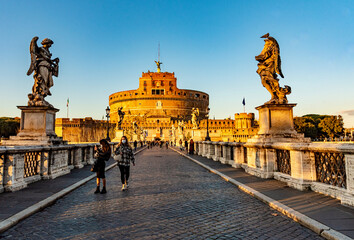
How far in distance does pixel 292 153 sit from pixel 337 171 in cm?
153

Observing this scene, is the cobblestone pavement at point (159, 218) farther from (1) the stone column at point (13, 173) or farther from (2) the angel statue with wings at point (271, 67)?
(2) the angel statue with wings at point (271, 67)

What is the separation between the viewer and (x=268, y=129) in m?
9.25

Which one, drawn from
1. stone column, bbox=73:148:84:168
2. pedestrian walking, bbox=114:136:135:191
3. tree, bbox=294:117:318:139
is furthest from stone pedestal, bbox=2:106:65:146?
tree, bbox=294:117:318:139

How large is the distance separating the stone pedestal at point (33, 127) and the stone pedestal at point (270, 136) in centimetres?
760

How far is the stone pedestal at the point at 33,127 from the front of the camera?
9.31 metres

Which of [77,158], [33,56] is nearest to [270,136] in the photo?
[77,158]

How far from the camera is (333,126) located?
83000mm

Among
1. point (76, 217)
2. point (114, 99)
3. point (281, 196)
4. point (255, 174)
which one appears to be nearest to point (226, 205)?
point (281, 196)

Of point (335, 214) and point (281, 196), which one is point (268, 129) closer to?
point (281, 196)

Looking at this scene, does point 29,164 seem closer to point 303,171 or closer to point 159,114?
point 303,171

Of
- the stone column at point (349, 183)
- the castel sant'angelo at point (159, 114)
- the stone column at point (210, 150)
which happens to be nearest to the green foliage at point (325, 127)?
the castel sant'angelo at point (159, 114)

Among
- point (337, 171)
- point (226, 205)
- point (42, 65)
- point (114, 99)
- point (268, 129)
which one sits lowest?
point (226, 205)

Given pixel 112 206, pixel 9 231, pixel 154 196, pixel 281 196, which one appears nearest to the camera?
pixel 9 231

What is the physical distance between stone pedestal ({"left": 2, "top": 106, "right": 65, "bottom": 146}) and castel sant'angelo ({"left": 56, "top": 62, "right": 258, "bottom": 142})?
9289cm
